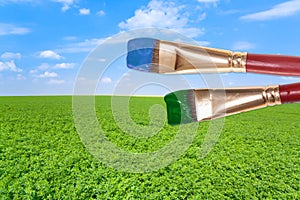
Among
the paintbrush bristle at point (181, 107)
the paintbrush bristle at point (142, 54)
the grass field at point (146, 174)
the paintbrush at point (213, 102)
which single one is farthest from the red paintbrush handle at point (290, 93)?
the grass field at point (146, 174)

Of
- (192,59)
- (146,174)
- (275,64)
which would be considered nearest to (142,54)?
(192,59)

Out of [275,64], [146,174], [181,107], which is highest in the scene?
[275,64]

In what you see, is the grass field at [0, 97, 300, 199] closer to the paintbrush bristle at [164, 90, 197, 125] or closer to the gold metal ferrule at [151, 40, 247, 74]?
the paintbrush bristle at [164, 90, 197, 125]

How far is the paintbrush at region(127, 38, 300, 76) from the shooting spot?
1.34m

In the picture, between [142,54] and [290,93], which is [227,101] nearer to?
[290,93]

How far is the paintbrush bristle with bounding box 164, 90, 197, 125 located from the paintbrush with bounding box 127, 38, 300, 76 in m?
0.08

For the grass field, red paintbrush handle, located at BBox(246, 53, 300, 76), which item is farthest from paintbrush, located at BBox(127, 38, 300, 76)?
the grass field

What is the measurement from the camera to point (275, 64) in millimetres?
1341

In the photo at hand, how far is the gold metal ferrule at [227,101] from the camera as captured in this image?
1.41 metres

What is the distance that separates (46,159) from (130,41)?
3693mm

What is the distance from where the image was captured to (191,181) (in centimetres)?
402

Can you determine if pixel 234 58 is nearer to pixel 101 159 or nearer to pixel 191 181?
pixel 191 181

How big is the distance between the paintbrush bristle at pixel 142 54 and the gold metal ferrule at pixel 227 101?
20cm

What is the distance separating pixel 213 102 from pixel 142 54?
300 mm
